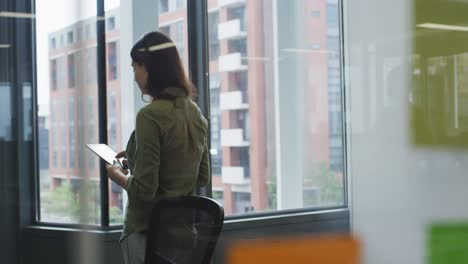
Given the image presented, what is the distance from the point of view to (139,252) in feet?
5.40

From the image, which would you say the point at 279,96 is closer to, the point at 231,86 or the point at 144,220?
the point at 231,86

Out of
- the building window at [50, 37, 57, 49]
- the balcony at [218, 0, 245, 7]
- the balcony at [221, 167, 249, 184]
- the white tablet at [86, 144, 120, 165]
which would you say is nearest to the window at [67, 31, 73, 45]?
the building window at [50, 37, 57, 49]

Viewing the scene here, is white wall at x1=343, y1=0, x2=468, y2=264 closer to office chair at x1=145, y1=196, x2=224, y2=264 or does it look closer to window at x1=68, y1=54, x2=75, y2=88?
office chair at x1=145, y1=196, x2=224, y2=264

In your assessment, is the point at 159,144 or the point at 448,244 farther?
the point at 159,144

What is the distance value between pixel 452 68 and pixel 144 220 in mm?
929

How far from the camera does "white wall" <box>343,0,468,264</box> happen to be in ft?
3.44

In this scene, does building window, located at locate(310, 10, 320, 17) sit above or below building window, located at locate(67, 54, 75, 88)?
above

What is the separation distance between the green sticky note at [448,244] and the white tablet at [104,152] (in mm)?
754

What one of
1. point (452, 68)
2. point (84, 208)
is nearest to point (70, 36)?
point (84, 208)

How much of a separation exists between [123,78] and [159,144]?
542 millimetres

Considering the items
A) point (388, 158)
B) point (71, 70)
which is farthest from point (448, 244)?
point (71, 70)

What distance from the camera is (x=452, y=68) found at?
41.8 inches

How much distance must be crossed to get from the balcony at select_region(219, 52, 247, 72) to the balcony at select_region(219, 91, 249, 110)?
0.09 m

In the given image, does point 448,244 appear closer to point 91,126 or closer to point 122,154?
point 91,126
